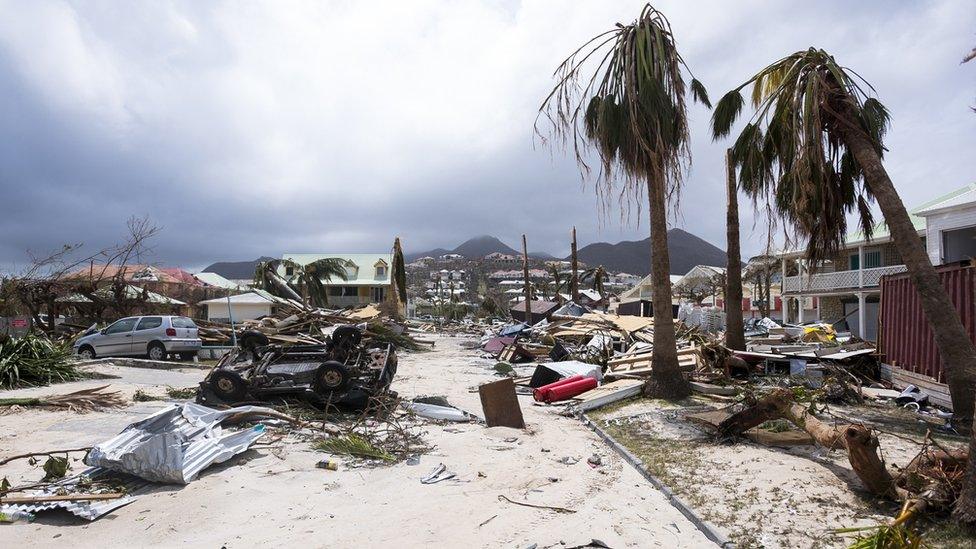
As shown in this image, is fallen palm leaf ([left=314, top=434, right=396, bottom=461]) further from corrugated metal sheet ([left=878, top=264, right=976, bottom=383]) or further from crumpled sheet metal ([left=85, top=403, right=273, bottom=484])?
corrugated metal sheet ([left=878, top=264, right=976, bottom=383])

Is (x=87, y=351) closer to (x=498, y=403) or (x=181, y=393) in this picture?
(x=181, y=393)

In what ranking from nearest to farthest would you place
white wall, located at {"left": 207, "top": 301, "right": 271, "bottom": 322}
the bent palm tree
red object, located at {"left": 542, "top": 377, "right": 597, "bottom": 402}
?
1. red object, located at {"left": 542, "top": 377, "right": 597, "bottom": 402}
2. white wall, located at {"left": 207, "top": 301, "right": 271, "bottom": 322}
3. the bent palm tree

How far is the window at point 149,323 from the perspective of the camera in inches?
738

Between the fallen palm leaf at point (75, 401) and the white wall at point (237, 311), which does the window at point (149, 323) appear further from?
the white wall at point (237, 311)

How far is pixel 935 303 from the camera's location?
27.5 ft

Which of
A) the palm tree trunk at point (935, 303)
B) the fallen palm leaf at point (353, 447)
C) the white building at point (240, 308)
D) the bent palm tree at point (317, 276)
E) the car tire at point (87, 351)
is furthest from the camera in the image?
the bent palm tree at point (317, 276)

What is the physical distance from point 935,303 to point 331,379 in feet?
29.4

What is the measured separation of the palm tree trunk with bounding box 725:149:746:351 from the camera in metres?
15.8

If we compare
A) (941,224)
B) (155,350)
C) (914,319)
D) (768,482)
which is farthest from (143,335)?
(941,224)

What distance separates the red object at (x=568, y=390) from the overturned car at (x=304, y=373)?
355 cm

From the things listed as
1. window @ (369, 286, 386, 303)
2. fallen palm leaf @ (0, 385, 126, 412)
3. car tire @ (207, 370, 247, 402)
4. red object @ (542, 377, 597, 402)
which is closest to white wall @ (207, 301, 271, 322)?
window @ (369, 286, 386, 303)

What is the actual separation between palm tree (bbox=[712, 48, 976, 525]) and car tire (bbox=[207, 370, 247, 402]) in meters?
9.44

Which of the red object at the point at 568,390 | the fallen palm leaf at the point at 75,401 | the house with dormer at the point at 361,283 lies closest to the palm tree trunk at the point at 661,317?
the red object at the point at 568,390

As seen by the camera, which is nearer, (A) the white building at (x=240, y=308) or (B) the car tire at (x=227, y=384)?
(B) the car tire at (x=227, y=384)
